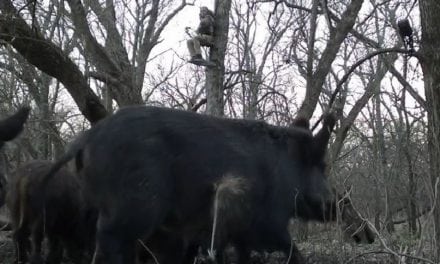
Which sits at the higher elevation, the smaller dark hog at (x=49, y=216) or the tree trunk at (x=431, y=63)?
the tree trunk at (x=431, y=63)

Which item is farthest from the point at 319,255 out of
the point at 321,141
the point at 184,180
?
the point at 184,180

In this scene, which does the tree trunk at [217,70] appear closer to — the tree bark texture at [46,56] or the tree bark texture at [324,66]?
the tree bark texture at [324,66]

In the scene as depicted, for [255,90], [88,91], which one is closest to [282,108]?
[255,90]

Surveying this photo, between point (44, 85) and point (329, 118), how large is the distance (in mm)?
10904

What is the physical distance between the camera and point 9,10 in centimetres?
900

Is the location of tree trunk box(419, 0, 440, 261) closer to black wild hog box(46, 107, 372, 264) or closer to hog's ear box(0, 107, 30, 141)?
black wild hog box(46, 107, 372, 264)

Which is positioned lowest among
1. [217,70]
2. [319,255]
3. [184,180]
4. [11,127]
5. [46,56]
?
[319,255]

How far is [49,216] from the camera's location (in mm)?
9023

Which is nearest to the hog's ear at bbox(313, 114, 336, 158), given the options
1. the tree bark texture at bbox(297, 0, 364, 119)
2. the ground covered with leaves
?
the ground covered with leaves

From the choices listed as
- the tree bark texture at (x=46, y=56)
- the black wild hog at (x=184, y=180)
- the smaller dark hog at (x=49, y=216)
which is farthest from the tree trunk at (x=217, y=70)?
the black wild hog at (x=184, y=180)

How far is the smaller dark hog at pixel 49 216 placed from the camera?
8.73 m

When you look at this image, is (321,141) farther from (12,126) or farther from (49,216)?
(49,216)

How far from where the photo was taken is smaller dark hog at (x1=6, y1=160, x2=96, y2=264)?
8.73 meters

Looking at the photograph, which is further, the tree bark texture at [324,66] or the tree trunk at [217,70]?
the tree trunk at [217,70]
